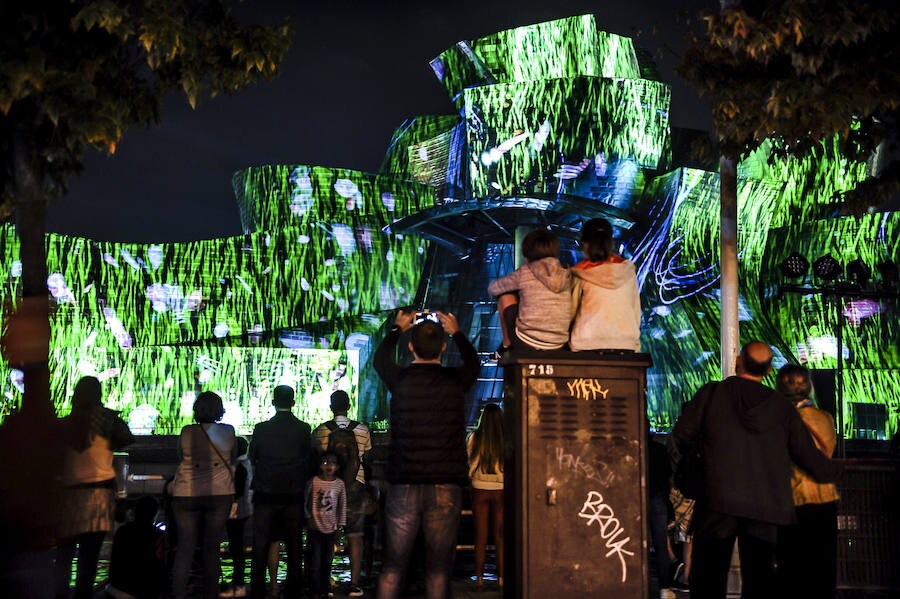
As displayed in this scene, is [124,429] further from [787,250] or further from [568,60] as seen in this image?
[787,250]

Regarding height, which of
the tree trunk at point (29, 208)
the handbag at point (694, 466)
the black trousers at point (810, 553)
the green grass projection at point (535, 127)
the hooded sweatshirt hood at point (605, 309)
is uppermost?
the green grass projection at point (535, 127)

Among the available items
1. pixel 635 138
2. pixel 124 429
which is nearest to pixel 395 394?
pixel 124 429

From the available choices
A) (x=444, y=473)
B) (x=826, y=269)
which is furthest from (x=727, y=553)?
(x=826, y=269)

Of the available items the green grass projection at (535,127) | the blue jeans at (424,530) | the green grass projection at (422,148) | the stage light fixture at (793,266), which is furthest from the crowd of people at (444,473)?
the green grass projection at (422,148)

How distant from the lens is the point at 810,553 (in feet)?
23.3

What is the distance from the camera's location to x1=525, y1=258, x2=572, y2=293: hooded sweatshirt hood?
17.7 feet

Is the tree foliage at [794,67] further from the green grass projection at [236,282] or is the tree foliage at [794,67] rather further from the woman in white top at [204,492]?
the green grass projection at [236,282]

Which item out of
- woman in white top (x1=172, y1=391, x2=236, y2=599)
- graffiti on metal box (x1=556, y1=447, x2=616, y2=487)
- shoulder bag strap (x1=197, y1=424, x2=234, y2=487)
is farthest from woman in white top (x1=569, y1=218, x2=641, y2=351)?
shoulder bag strap (x1=197, y1=424, x2=234, y2=487)

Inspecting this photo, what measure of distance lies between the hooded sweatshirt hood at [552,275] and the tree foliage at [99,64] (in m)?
4.47

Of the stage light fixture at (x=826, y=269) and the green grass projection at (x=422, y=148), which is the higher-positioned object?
the green grass projection at (x=422, y=148)

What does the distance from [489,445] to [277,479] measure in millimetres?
2140

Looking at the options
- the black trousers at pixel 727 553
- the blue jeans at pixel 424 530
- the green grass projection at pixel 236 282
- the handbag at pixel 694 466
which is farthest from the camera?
the green grass projection at pixel 236 282

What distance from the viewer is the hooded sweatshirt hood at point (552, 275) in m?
5.39

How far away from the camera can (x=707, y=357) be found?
33812 millimetres
